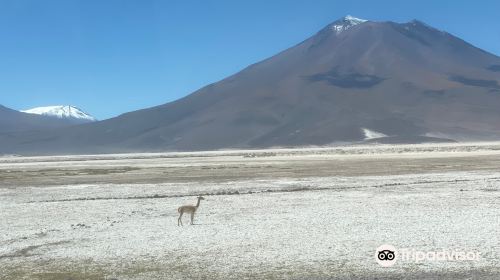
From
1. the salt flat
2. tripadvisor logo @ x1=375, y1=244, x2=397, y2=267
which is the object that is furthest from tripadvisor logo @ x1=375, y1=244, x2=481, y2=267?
the salt flat

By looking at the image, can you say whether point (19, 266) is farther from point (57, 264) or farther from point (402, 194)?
point (402, 194)

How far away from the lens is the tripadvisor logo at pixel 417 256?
14141 mm

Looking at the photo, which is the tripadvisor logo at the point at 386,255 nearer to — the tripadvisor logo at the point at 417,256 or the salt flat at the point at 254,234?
the tripadvisor logo at the point at 417,256

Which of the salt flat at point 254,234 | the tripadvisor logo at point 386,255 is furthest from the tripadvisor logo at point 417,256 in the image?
the salt flat at point 254,234

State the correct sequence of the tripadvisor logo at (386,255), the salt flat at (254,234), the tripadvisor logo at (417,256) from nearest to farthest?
the salt flat at (254,234), the tripadvisor logo at (386,255), the tripadvisor logo at (417,256)

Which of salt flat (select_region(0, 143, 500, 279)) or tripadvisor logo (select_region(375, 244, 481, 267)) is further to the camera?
tripadvisor logo (select_region(375, 244, 481, 267))

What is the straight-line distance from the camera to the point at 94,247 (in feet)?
55.9

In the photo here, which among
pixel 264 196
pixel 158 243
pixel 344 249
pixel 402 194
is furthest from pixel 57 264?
pixel 402 194

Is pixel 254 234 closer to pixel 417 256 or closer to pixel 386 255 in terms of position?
pixel 386 255

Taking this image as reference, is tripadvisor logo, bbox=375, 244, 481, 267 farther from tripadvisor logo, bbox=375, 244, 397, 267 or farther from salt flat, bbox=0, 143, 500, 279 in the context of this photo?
salt flat, bbox=0, 143, 500, 279

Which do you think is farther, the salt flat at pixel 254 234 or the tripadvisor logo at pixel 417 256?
the tripadvisor logo at pixel 417 256

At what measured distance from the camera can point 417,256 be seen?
14492 millimetres

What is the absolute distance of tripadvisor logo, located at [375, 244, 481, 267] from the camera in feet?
46.4

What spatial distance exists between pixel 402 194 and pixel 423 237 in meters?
12.3
